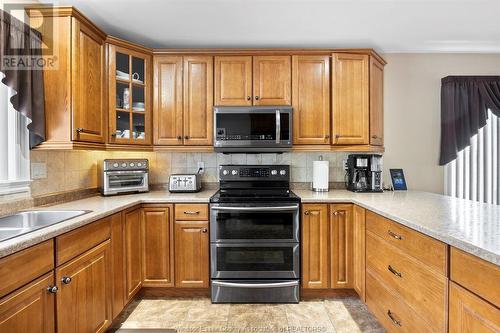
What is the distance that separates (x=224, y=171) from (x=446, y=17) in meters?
2.36

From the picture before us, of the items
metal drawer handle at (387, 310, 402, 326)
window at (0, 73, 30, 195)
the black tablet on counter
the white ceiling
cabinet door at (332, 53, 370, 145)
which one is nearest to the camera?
metal drawer handle at (387, 310, 402, 326)

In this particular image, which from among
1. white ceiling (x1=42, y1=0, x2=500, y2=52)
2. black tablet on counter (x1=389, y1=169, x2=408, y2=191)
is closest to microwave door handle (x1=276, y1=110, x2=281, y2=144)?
white ceiling (x1=42, y1=0, x2=500, y2=52)

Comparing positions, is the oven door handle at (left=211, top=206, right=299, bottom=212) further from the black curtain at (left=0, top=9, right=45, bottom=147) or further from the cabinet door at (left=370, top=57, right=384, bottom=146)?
the black curtain at (left=0, top=9, right=45, bottom=147)

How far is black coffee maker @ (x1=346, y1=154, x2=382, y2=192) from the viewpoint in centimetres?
268

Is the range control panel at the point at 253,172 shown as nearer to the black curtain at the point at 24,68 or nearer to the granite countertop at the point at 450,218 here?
the granite countertop at the point at 450,218

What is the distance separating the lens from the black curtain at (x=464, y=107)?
292 centimetres

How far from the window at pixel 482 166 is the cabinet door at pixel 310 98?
1.55 meters

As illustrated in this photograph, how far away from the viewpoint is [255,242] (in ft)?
7.72

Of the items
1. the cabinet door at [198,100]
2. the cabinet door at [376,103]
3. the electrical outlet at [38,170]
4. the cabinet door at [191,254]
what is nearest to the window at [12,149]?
the electrical outlet at [38,170]

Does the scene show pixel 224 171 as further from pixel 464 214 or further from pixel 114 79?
pixel 464 214

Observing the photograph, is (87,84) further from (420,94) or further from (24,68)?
(420,94)

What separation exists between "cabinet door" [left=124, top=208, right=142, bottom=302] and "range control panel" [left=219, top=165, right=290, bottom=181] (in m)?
0.93

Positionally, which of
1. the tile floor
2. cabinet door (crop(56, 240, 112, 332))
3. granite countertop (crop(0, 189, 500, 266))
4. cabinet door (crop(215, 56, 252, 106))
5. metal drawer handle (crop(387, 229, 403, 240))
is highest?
cabinet door (crop(215, 56, 252, 106))
